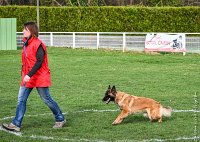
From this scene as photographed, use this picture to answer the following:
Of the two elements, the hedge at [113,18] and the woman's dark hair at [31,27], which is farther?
the hedge at [113,18]

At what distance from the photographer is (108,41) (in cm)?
3531

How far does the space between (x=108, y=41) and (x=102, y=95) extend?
20.0m

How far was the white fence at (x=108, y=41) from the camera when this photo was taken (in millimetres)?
32469

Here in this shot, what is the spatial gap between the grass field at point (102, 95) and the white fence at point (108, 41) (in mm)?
1878

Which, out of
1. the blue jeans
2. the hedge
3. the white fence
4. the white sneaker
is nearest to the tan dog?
the white sneaker

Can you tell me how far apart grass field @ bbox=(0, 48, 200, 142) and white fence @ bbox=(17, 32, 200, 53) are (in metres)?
1.88

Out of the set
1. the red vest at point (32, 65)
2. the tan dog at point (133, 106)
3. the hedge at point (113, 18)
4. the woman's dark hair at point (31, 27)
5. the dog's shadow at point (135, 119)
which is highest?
the hedge at point (113, 18)

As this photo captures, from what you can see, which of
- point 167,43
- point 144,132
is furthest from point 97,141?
point 167,43

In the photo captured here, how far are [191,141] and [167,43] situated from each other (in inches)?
909

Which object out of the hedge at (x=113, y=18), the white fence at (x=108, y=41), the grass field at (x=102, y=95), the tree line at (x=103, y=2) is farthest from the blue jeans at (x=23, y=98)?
the tree line at (x=103, y=2)

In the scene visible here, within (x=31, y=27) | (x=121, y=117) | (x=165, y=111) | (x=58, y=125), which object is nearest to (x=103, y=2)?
(x=165, y=111)

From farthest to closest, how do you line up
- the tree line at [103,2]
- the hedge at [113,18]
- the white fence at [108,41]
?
the tree line at [103,2] → the hedge at [113,18] → the white fence at [108,41]

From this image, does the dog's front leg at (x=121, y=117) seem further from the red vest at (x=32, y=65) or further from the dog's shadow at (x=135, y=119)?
the red vest at (x=32, y=65)

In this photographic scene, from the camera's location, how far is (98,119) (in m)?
11.7
